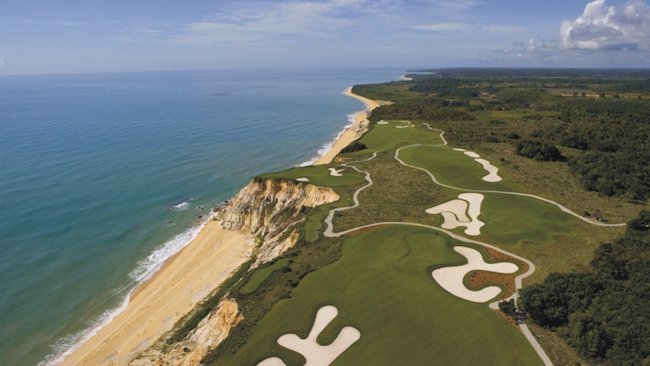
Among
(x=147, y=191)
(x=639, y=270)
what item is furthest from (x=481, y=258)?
(x=147, y=191)

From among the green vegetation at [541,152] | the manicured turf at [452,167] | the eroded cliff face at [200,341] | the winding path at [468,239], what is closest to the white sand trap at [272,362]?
the eroded cliff face at [200,341]

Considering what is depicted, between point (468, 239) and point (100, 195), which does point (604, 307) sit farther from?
point (100, 195)

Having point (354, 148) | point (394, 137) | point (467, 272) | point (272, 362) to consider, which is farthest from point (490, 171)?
point (272, 362)

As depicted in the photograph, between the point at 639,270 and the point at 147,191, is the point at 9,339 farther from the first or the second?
the point at 639,270

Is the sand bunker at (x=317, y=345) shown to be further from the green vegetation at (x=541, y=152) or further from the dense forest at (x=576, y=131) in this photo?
the green vegetation at (x=541, y=152)

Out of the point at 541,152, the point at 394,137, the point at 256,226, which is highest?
the point at 394,137

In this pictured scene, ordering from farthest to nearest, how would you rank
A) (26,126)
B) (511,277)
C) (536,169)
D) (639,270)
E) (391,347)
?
1. (26,126)
2. (536,169)
3. (511,277)
4. (639,270)
5. (391,347)
